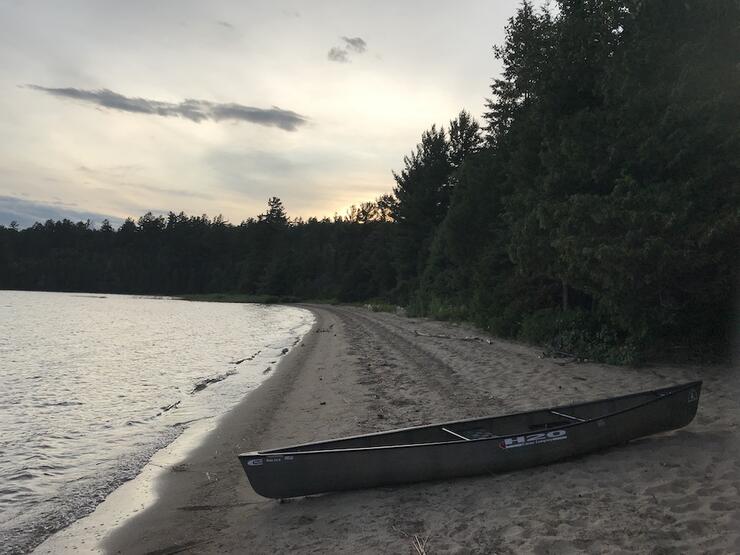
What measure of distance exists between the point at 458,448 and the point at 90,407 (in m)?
9.50

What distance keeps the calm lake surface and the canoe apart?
2.71 meters

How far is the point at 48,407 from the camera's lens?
37.5 feet

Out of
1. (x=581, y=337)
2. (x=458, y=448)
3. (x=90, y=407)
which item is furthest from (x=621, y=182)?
(x=90, y=407)

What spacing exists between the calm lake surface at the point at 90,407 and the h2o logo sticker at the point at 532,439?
5220 millimetres

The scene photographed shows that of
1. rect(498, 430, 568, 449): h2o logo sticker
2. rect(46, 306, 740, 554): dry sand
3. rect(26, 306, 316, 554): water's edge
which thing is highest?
rect(498, 430, 568, 449): h2o logo sticker

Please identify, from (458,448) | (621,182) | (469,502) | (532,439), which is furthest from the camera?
(621,182)

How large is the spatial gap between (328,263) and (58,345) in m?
86.2

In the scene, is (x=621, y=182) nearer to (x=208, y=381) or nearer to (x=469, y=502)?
(x=469, y=502)

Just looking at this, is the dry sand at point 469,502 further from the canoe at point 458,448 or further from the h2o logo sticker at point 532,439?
the h2o logo sticker at point 532,439

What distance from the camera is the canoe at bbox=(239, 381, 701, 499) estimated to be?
217 inches

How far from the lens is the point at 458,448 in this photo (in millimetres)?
5902

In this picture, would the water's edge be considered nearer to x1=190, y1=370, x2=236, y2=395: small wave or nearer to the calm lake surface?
the calm lake surface

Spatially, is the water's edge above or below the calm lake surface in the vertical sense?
above

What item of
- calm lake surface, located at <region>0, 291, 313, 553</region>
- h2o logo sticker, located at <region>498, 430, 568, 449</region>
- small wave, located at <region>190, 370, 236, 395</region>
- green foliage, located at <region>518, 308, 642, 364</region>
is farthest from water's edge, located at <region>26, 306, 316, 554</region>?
green foliage, located at <region>518, 308, 642, 364</region>
